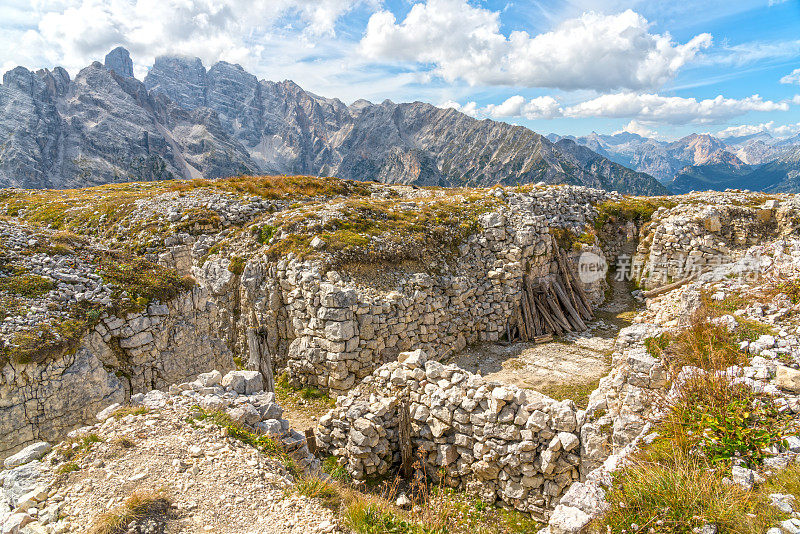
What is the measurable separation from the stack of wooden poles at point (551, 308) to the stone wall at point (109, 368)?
524 inches

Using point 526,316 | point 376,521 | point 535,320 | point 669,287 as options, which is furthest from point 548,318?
point 376,521

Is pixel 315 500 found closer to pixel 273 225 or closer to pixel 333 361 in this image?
pixel 333 361

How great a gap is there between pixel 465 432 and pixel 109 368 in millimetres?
9610

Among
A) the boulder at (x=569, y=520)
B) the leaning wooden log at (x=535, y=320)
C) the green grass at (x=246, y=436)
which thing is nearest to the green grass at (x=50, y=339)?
the green grass at (x=246, y=436)

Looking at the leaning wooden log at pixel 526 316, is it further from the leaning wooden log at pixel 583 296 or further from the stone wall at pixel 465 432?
the stone wall at pixel 465 432

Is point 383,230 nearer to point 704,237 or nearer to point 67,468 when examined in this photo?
point 67,468

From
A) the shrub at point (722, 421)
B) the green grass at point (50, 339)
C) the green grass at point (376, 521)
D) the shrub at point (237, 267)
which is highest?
the shrub at point (237, 267)

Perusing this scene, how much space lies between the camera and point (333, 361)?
14.0 meters

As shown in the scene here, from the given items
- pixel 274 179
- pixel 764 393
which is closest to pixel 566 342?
pixel 764 393

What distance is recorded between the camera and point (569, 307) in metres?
19.9

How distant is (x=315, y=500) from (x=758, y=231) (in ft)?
93.0

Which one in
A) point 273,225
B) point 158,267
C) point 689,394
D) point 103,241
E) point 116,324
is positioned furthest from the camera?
point 103,241

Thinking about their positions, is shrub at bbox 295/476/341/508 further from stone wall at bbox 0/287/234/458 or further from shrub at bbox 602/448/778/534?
stone wall at bbox 0/287/234/458

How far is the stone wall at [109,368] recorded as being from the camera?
27.6 ft
